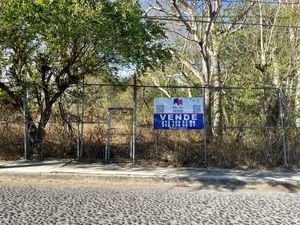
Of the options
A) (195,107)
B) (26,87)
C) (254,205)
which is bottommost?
(254,205)

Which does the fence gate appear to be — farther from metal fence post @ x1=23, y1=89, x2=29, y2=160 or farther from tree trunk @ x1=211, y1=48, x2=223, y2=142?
tree trunk @ x1=211, y1=48, x2=223, y2=142

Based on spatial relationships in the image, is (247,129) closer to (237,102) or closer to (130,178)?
(237,102)

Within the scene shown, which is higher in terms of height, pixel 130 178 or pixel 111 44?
pixel 111 44

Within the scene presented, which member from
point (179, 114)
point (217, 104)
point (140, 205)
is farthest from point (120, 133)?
point (217, 104)

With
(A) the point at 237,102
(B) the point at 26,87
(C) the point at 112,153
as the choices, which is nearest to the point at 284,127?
(A) the point at 237,102

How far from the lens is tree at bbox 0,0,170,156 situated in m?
8.88

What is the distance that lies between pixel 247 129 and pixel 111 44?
214 inches

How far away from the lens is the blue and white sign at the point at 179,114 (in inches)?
424

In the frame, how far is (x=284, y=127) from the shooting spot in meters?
11.0

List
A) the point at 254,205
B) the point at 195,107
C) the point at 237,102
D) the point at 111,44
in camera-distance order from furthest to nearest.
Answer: the point at 237,102 → the point at 195,107 → the point at 111,44 → the point at 254,205

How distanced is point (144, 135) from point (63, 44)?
4061 millimetres

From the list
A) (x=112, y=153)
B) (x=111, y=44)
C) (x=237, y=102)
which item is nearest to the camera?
(x=111, y=44)

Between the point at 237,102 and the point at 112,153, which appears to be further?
the point at 237,102

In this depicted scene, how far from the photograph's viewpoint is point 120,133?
11258 millimetres
